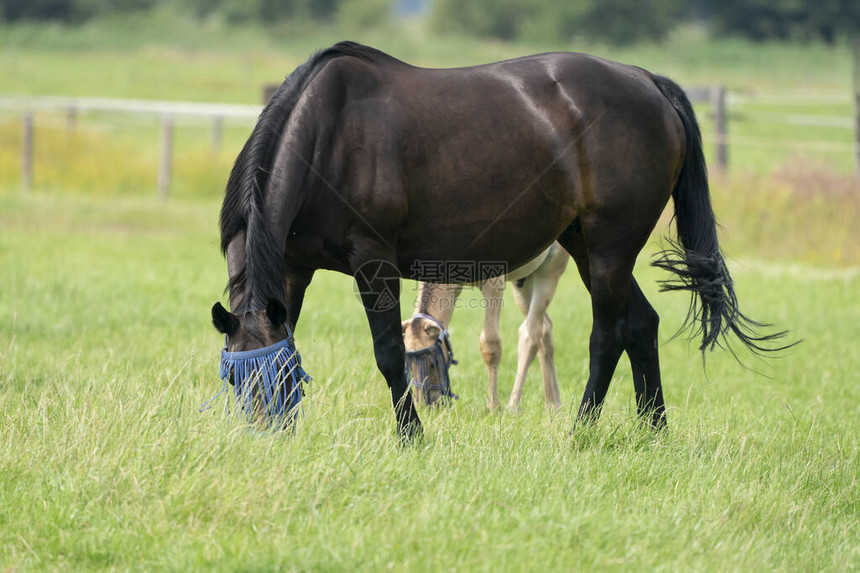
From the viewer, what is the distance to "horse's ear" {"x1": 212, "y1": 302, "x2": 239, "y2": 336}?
12.4 feet

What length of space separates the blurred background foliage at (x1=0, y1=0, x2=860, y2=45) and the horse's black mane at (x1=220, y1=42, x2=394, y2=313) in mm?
42731

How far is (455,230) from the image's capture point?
4.50m

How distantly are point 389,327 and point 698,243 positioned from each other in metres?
1.76

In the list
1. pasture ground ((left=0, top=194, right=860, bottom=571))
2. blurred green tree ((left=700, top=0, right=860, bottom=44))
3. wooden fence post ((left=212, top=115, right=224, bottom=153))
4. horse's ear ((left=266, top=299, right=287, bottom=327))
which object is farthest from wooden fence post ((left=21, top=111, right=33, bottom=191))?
blurred green tree ((left=700, top=0, right=860, bottom=44))

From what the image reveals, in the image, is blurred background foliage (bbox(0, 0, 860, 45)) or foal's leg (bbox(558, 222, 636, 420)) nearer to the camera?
foal's leg (bbox(558, 222, 636, 420))

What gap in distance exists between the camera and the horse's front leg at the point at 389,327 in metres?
4.29

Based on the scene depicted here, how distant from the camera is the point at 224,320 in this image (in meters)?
3.84

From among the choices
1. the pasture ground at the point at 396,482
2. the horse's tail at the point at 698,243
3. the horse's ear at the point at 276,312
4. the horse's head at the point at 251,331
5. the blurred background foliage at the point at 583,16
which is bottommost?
the pasture ground at the point at 396,482

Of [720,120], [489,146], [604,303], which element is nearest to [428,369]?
[604,303]

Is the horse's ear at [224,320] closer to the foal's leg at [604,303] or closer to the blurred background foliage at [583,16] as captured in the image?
the foal's leg at [604,303]

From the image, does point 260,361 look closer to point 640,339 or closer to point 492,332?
point 640,339

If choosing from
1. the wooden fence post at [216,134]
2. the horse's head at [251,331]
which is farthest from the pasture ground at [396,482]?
the wooden fence post at [216,134]

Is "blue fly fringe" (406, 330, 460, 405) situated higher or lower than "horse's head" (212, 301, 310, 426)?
lower

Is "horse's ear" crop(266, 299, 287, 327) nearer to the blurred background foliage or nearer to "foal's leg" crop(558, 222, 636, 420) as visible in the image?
"foal's leg" crop(558, 222, 636, 420)
